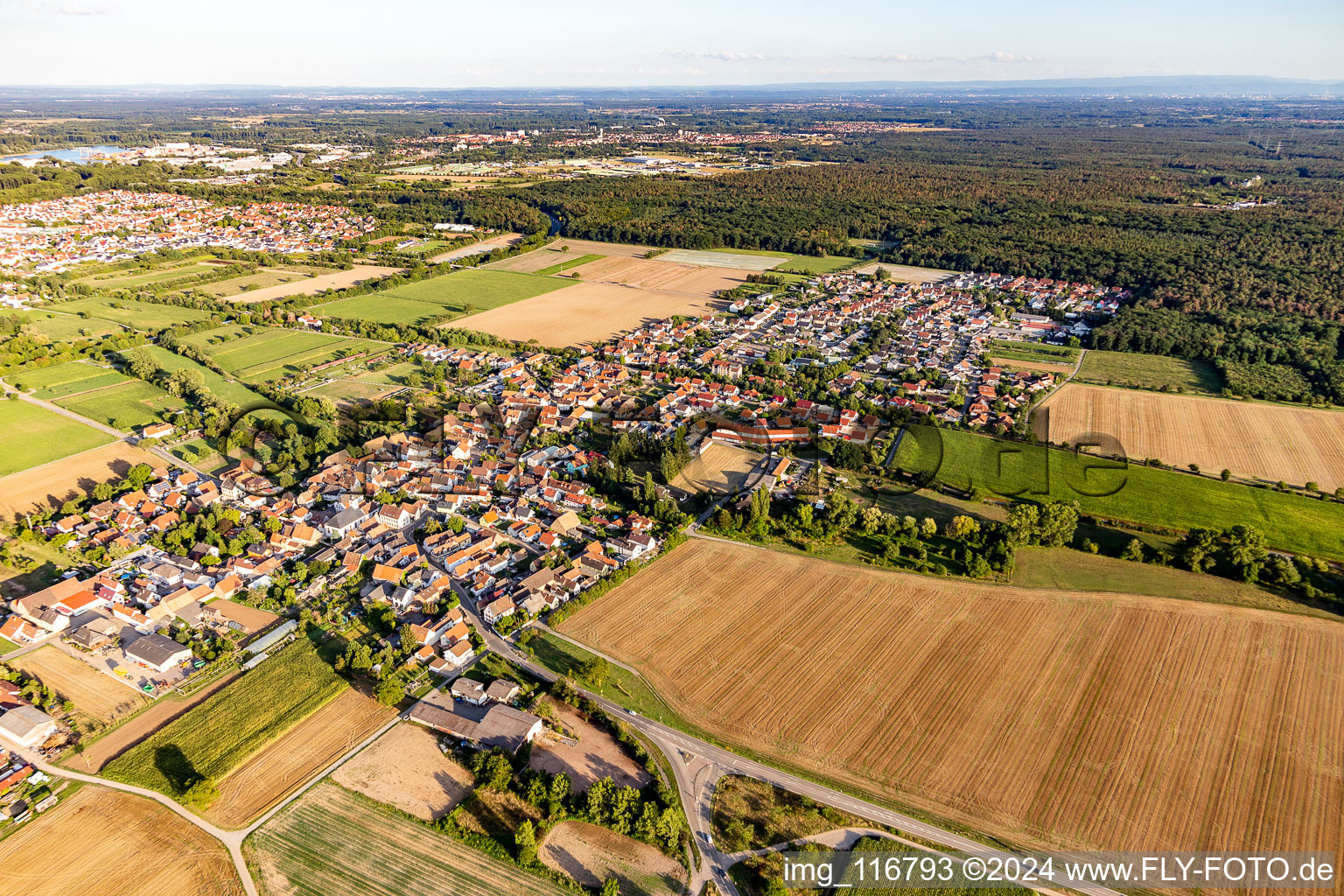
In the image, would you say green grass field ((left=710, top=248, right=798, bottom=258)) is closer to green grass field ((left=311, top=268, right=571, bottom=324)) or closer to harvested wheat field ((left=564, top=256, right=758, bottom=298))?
harvested wheat field ((left=564, top=256, right=758, bottom=298))

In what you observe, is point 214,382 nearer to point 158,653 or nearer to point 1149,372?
point 158,653

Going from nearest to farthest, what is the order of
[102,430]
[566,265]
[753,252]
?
[102,430] → [566,265] → [753,252]

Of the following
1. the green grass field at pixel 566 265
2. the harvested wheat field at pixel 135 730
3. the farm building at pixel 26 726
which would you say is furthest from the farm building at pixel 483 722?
the green grass field at pixel 566 265

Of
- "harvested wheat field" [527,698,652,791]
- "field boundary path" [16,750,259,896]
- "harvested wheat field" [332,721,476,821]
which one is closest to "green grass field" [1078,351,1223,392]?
"harvested wheat field" [527,698,652,791]

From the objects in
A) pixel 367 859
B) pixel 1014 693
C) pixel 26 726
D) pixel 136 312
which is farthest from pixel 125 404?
pixel 1014 693

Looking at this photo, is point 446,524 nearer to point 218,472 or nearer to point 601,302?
point 218,472

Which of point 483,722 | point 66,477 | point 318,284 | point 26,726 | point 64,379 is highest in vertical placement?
point 318,284
